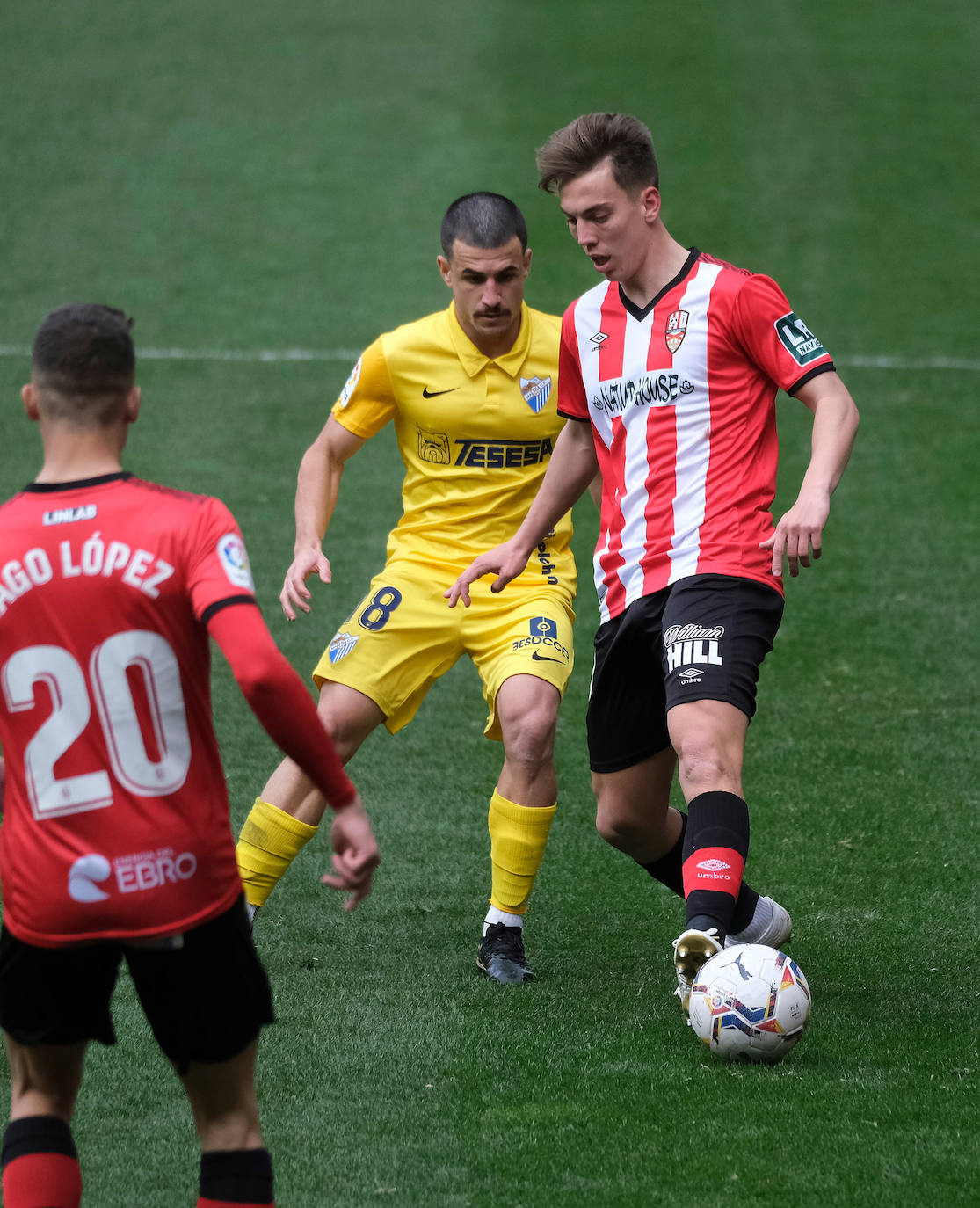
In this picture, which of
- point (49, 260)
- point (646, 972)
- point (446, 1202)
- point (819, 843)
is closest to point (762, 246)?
point (49, 260)

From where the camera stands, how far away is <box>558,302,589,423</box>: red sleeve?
4.73 m

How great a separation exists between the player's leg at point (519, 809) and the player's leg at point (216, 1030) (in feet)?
6.53

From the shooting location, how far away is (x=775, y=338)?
14.1ft

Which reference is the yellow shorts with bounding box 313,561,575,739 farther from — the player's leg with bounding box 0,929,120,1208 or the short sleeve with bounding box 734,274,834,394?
the player's leg with bounding box 0,929,120,1208

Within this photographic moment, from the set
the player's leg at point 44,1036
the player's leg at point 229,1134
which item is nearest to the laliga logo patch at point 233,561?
the player's leg at point 44,1036

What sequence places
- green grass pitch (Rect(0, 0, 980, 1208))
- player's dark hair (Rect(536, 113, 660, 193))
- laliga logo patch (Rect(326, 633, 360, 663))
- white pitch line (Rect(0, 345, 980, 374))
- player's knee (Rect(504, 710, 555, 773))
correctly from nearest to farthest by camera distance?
green grass pitch (Rect(0, 0, 980, 1208)) < player's dark hair (Rect(536, 113, 660, 193)) < player's knee (Rect(504, 710, 555, 773)) < laliga logo patch (Rect(326, 633, 360, 663)) < white pitch line (Rect(0, 345, 980, 374))

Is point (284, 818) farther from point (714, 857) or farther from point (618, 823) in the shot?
point (714, 857)

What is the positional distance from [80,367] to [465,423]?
261cm

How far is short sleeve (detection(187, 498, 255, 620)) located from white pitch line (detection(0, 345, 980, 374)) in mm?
10154

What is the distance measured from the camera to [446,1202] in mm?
3504

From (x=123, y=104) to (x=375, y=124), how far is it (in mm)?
2990

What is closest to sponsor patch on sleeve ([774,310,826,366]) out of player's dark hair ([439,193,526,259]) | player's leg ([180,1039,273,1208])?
player's dark hair ([439,193,526,259])

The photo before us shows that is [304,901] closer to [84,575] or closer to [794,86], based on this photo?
[84,575]

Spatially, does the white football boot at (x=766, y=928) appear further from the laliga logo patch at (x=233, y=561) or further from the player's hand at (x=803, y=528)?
the laliga logo patch at (x=233, y=561)
